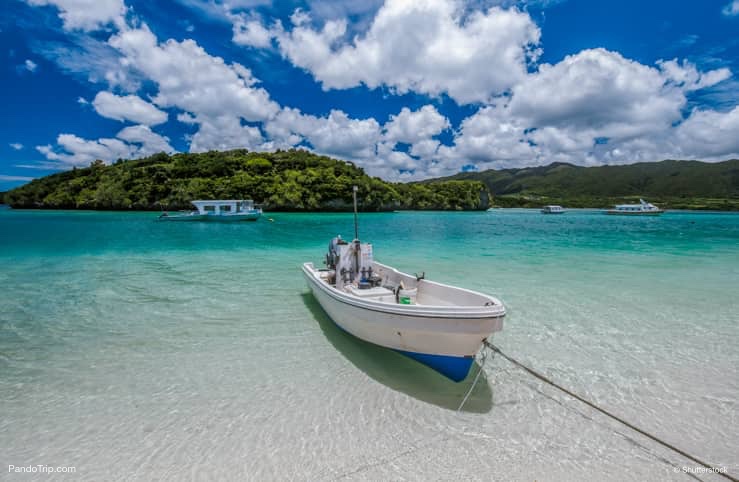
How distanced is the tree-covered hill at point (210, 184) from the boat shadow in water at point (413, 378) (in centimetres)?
9785

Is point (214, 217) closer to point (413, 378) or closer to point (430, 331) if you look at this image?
point (413, 378)

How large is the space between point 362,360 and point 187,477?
359 centimetres

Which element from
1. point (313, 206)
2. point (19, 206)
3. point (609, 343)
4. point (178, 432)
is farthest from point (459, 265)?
point (19, 206)

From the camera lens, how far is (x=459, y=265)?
59.5 ft

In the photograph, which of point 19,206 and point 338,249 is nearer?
point 338,249

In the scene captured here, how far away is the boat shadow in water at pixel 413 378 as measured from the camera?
5.42 m

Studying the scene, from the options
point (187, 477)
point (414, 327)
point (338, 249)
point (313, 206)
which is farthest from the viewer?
point (313, 206)

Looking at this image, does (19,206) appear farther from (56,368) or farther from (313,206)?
(56,368)

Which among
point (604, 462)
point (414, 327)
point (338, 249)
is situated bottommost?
point (604, 462)

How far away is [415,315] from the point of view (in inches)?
215

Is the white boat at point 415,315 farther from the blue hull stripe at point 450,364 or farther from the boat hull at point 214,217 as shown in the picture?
the boat hull at point 214,217

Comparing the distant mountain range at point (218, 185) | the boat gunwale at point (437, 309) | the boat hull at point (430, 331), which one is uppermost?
the distant mountain range at point (218, 185)

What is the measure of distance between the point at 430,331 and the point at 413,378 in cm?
132

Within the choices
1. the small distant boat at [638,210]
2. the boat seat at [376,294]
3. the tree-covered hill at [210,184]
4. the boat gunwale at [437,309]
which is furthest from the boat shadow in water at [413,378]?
the small distant boat at [638,210]
